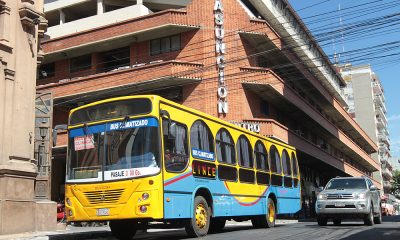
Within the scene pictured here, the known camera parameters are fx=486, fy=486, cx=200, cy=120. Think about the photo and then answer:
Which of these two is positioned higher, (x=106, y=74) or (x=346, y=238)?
(x=106, y=74)

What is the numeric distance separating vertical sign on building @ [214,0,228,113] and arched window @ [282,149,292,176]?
9.98 m

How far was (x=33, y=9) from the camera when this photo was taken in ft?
54.4

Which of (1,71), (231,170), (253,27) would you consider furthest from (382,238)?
(253,27)

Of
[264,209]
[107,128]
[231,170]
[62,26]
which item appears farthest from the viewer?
[62,26]

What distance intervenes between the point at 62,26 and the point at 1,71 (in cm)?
2309

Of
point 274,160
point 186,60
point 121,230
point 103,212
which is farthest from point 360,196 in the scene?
point 186,60

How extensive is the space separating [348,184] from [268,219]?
3789 millimetres

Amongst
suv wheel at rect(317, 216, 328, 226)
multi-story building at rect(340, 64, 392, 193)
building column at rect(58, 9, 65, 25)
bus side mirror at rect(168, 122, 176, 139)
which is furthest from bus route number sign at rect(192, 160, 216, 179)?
multi-story building at rect(340, 64, 392, 193)

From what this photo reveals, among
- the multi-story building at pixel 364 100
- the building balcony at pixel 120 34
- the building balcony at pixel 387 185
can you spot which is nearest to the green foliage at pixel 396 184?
the building balcony at pixel 387 185

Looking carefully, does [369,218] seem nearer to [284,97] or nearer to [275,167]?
[275,167]

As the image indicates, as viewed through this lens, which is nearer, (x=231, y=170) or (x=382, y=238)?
(x=382, y=238)

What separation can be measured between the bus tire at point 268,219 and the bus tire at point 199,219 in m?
4.51

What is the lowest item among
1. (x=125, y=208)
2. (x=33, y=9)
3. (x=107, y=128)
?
(x=125, y=208)

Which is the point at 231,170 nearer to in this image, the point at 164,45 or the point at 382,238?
the point at 382,238
